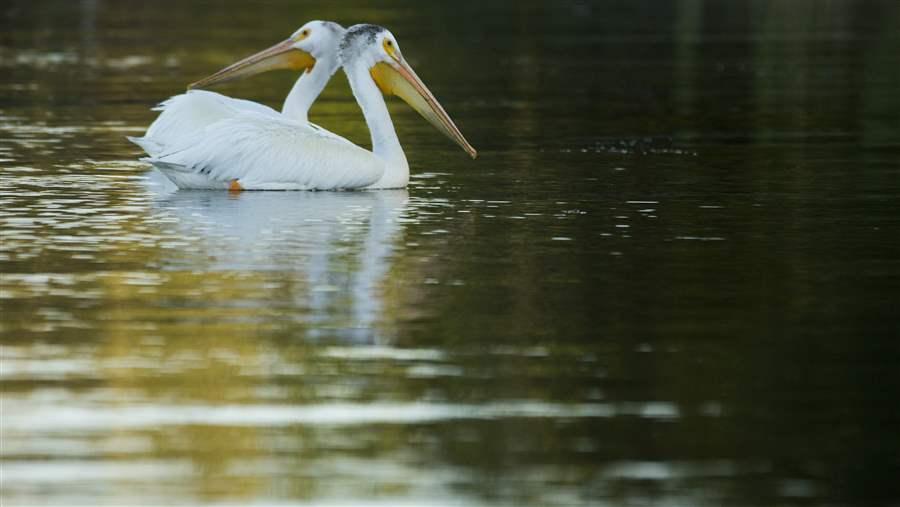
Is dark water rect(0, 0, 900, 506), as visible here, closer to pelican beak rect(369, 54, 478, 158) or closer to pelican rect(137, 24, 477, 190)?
pelican rect(137, 24, 477, 190)

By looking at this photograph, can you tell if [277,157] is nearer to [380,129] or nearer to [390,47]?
[380,129]

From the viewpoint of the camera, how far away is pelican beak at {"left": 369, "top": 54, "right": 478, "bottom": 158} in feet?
47.3

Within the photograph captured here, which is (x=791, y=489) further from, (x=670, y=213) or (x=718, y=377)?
(x=670, y=213)

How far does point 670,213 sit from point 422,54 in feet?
51.4

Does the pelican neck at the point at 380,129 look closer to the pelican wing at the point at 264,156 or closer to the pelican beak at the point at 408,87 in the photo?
the pelican beak at the point at 408,87

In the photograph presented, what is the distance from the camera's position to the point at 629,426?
6.93m

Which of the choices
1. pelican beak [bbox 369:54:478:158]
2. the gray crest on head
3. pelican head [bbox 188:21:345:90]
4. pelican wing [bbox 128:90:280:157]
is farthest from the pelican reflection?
pelican head [bbox 188:21:345:90]

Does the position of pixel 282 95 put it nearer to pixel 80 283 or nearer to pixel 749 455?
pixel 80 283

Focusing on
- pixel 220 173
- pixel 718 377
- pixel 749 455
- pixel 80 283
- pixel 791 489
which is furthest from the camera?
pixel 220 173

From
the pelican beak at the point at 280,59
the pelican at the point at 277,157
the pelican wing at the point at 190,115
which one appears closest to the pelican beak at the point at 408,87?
the pelican at the point at 277,157

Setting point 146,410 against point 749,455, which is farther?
point 146,410

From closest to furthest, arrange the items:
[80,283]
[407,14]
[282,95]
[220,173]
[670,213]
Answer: [80,283], [670,213], [220,173], [282,95], [407,14]

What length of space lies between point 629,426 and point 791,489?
34.6 inches

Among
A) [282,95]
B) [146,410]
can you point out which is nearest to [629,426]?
[146,410]
